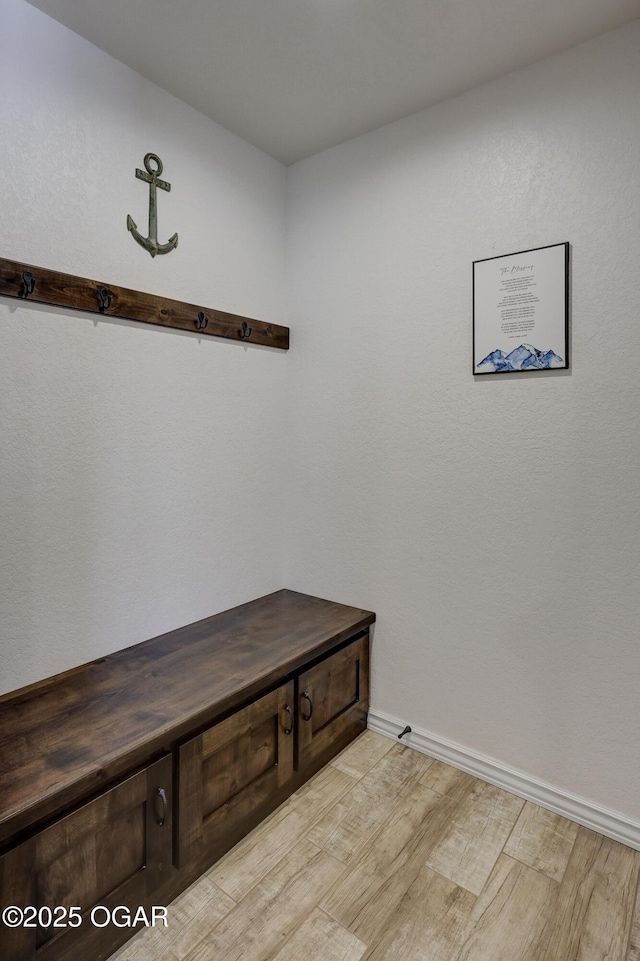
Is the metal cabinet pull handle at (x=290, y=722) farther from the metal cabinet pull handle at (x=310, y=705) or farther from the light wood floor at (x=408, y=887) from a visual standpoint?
the light wood floor at (x=408, y=887)

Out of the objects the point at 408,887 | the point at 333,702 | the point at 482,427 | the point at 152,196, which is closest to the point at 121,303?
the point at 152,196

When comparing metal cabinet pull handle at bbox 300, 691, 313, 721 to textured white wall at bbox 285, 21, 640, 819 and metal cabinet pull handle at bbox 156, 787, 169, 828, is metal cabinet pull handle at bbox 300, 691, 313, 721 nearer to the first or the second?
textured white wall at bbox 285, 21, 640, 819

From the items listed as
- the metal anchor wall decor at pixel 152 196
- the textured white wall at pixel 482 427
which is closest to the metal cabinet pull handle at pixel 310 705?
the textured white wall at pixel 482 427

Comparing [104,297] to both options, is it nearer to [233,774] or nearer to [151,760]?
[151,760]

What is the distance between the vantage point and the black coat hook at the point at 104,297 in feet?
5.75

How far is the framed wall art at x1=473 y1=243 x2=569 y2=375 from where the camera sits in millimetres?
1761

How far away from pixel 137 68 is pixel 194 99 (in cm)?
24

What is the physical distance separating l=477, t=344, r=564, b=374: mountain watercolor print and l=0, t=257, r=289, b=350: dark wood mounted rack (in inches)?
41.5

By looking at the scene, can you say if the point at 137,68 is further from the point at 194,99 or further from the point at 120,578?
the point at 120,578

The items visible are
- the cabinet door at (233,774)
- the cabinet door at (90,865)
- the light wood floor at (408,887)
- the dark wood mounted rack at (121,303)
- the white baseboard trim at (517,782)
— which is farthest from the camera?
the white baseboard trim at (517,782)

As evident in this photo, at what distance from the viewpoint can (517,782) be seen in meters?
1.88

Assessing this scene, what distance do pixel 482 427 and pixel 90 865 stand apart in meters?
1.81

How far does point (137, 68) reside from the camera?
72.2 inches

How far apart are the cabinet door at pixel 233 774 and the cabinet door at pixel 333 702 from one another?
0.08 metres
